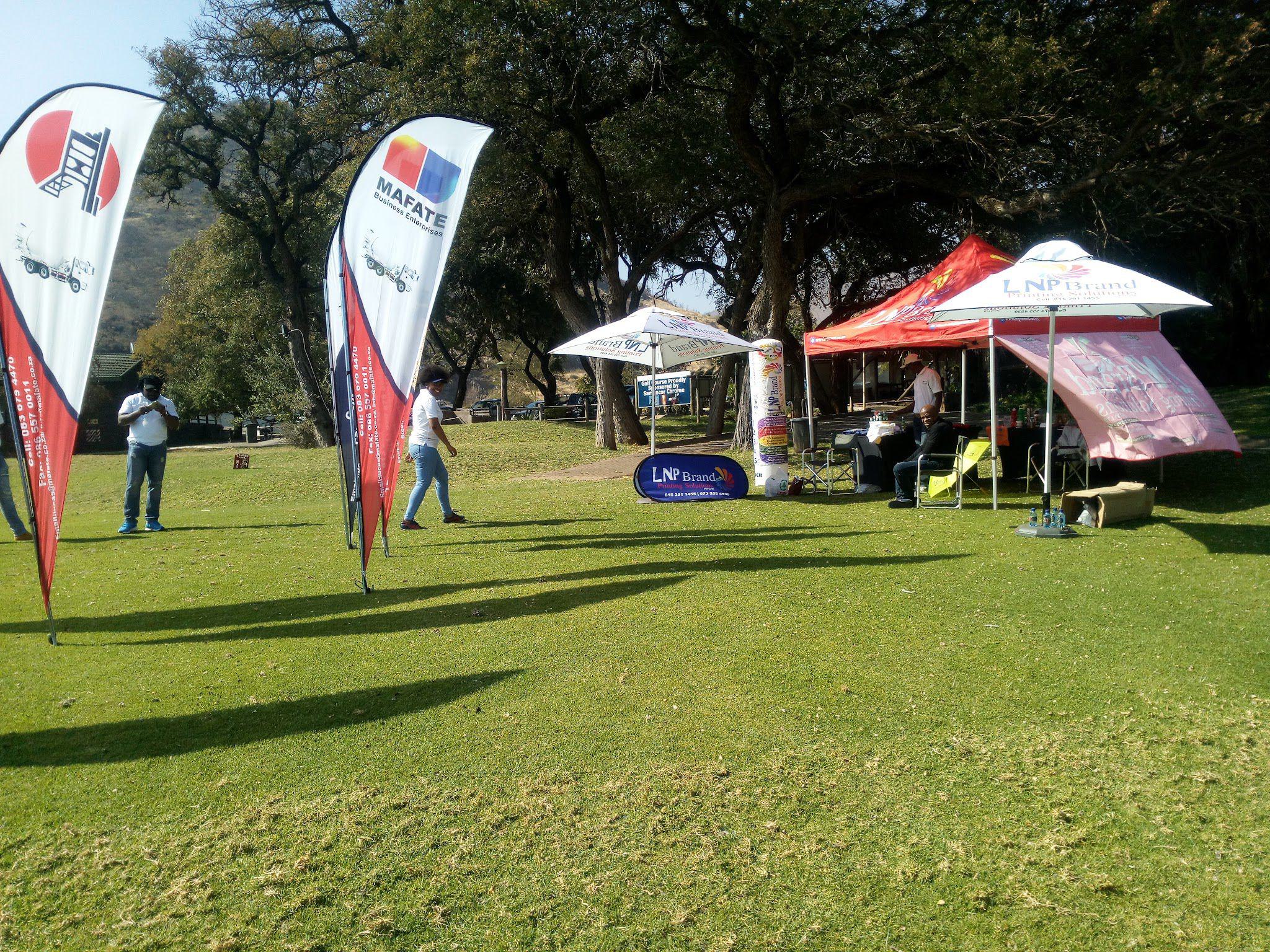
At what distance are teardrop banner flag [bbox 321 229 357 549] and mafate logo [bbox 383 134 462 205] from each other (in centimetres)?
72

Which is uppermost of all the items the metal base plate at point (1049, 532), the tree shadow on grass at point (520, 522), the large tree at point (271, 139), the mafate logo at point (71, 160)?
the large tree at point (271, 139)

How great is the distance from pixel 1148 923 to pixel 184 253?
55306mm

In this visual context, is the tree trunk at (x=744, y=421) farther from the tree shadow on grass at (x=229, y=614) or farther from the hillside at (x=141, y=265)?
the hillside at (x=141, y=265)

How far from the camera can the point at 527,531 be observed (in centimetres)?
1088

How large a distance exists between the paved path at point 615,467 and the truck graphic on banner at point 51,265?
10983 millimetres

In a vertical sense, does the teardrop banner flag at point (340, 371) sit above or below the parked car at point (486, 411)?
below

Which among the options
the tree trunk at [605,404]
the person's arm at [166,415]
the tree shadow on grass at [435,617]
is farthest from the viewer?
the tree trunk at [605,404]

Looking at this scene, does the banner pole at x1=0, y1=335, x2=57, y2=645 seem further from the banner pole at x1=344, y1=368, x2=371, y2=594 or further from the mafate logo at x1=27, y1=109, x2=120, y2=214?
the banner pole at x1=344, y1=368, x2=371, y2=594

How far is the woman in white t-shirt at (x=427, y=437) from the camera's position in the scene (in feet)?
34.7

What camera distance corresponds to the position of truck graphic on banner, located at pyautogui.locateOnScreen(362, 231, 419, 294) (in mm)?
7457

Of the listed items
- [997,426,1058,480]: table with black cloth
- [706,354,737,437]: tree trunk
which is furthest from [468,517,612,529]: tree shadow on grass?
[706,354,737,437]: tree trunk

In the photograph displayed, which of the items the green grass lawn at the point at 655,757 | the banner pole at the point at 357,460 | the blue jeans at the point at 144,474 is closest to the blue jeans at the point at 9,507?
the blue jeans at the point at 144,474

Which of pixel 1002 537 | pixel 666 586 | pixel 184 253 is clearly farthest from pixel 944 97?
pixel 184 253

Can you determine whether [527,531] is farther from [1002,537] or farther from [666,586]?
[1002,537]
